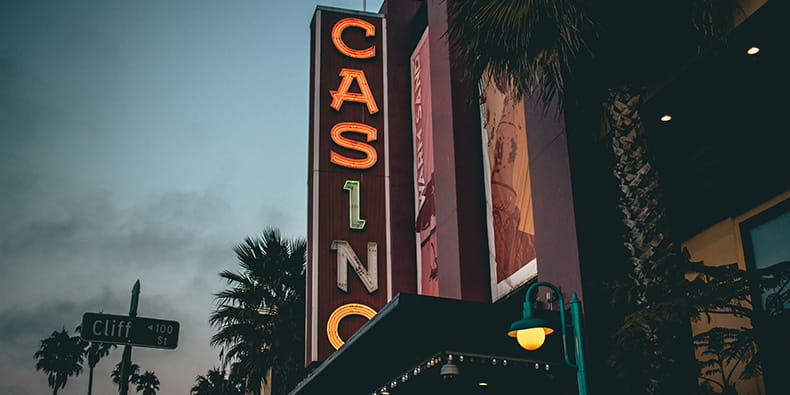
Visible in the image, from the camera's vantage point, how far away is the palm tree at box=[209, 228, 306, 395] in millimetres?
26375

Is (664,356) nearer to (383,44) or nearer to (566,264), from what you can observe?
(566,264)

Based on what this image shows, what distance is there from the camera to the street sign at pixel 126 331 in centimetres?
924

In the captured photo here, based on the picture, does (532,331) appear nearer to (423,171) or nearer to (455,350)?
(455,350)

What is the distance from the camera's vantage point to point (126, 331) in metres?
9.38

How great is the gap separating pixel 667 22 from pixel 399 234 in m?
10.5

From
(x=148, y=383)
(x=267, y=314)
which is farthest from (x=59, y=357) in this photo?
(x=267, y=314)

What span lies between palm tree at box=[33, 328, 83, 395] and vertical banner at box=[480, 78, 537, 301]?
9002 centimetres

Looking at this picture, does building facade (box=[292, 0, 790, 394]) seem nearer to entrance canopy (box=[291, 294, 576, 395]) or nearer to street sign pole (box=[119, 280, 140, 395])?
entrance canopy (box=[291, 294, 576, 395])

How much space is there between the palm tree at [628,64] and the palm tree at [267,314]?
16.8m

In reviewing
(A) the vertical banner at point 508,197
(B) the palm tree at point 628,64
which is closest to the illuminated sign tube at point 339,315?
(A) the vertical banner at point 508,197

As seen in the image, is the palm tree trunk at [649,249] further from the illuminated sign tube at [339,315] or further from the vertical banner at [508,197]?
the illuminated sign tube at [339,315]

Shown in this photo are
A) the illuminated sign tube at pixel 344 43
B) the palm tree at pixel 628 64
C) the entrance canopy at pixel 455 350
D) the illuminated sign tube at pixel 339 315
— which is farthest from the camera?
the illuminated sign tube at pixel 344 43

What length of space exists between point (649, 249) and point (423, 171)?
11113 millimetres

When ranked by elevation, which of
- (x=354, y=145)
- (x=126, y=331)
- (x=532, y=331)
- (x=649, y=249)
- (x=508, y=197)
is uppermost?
(x=354, y=145)
